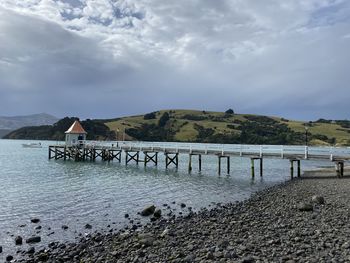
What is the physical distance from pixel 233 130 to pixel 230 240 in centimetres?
14605

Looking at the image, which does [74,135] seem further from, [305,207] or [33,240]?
[305,207]

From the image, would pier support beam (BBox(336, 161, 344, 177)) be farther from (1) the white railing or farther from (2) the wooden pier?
(1) the white railing

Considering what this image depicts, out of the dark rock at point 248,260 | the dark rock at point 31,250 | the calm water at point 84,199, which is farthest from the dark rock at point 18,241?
the dark rock at point 248,260

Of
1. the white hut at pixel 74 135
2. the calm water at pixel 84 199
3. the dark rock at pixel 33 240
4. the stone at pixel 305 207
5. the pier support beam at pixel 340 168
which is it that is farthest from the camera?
the white hut at pixel 74 135

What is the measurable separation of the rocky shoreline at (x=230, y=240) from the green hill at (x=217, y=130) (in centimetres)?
11512

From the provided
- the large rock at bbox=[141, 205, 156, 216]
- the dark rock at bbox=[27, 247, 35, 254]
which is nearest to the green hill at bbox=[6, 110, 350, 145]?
the large rock at bbox=[141, 205, 156, 216]

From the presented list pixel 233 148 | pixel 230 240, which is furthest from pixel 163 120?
pixel 230 240

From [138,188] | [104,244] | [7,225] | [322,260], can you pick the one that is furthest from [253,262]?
[138,188]

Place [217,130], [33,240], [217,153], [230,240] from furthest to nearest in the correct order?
1. [217,130]
2. [217,153]
3. [33,240]
4. [230,240]

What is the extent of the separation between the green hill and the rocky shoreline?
115 meters

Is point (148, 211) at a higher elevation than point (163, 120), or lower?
lower

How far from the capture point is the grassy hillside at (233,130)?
468 ft

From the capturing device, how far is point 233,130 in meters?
155

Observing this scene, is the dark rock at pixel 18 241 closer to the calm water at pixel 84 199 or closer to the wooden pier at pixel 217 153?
the calm water at pixel 84 199
